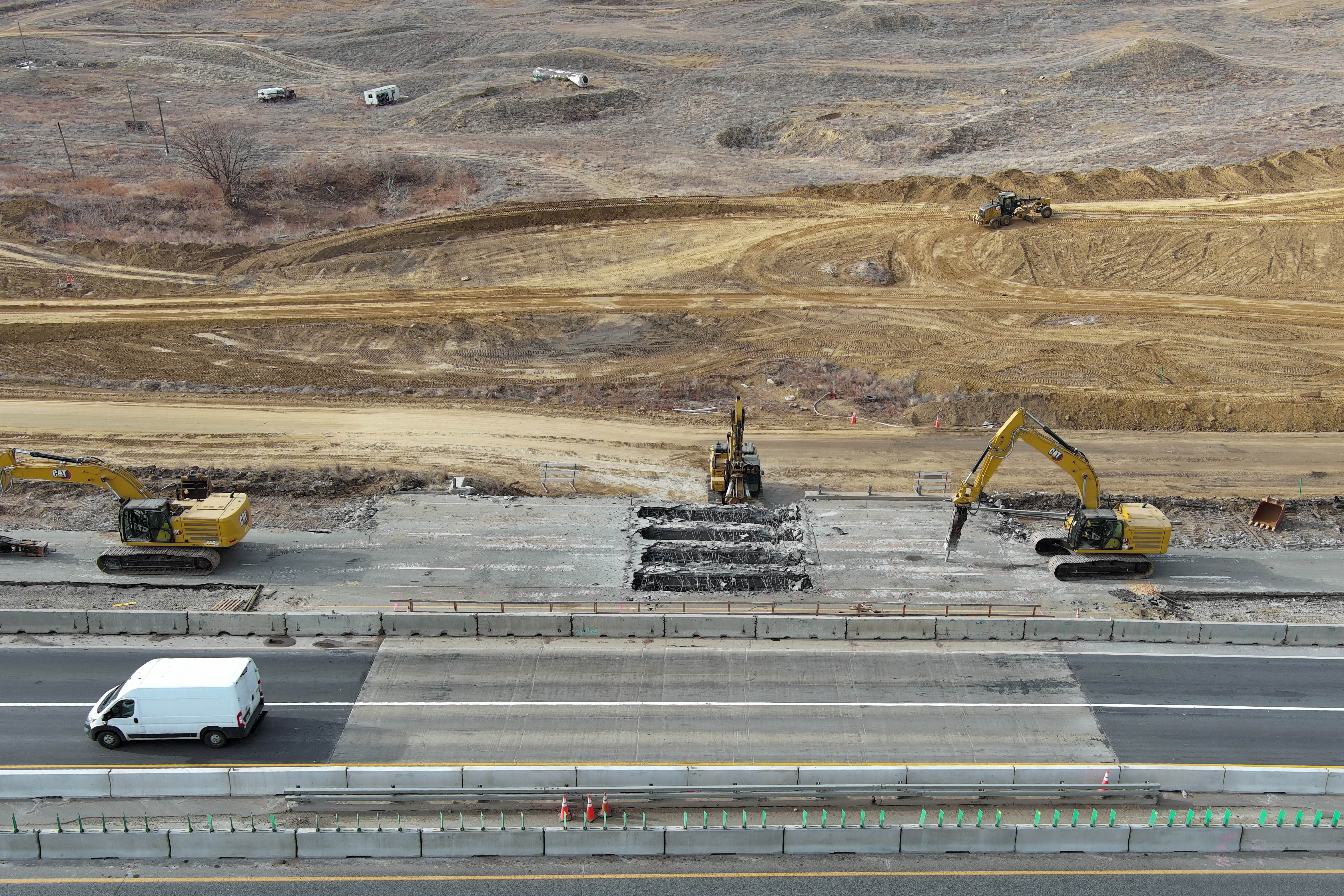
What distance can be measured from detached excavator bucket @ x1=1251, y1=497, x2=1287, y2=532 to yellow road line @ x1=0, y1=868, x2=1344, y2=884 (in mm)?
14764

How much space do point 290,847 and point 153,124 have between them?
218 feet

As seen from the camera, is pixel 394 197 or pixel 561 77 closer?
pixel 394 197

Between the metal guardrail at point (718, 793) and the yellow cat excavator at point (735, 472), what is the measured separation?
42.0 ft

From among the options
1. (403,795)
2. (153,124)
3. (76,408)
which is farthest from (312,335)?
(153,124)

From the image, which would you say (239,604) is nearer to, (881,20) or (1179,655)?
(1179,655)

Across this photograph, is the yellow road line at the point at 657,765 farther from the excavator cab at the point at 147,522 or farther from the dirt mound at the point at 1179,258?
the dirt mound at the point at 1179,258

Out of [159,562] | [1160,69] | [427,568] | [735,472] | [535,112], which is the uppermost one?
[1160,69]

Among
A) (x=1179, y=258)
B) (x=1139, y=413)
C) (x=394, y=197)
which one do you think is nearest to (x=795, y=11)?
(x=394, y=197)

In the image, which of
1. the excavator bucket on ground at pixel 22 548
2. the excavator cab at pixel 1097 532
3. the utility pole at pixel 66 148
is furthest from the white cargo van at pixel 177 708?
the utility pole at pixel 66 148

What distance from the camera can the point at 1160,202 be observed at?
54.2m

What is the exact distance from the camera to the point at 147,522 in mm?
26750

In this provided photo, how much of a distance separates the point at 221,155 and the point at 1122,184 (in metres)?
49.1

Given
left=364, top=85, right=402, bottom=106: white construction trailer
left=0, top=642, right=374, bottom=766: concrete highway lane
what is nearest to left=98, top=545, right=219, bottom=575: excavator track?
left=0, top=642, right=374, bottom=766: concrete highway lane

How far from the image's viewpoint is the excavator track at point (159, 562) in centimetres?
2731
